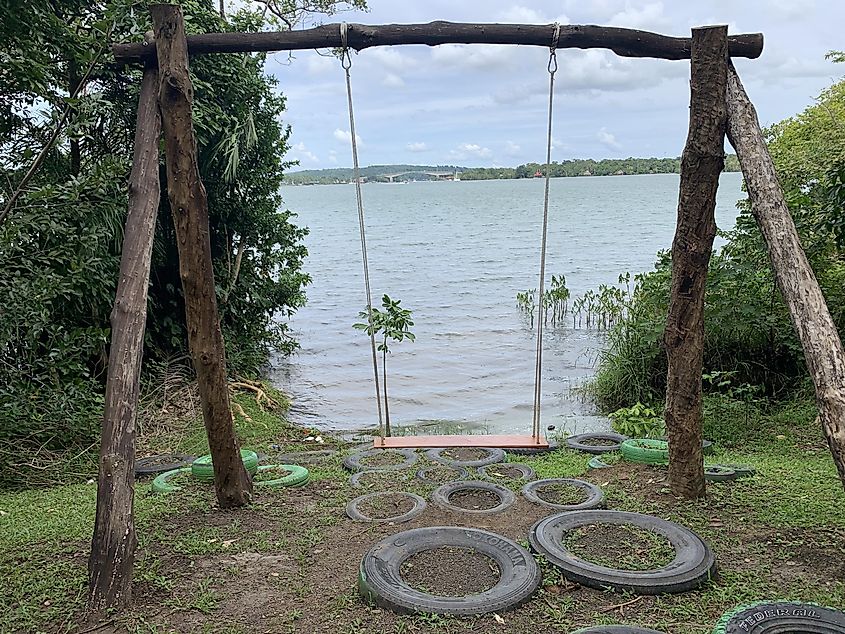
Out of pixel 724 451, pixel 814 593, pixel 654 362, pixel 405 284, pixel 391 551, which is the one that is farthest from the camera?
pixel 405 284

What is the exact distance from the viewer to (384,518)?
3.62 m

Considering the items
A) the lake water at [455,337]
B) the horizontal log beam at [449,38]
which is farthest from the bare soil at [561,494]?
the lake water at [455,337]

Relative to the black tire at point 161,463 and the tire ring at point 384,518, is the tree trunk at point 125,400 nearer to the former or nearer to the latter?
the tire ring at point 384,518

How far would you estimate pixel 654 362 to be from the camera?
703 centimetres

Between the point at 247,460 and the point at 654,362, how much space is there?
4.34 meters

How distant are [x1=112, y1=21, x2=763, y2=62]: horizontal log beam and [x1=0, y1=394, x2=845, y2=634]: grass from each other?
2.43 m

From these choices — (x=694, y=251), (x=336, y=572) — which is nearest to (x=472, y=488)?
(x=336, y=572)

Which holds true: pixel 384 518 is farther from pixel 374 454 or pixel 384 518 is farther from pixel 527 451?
pixel 527 451

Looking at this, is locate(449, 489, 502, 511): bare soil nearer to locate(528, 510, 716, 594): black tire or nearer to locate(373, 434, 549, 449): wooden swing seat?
locate(528, 510, 716, 594): black tire

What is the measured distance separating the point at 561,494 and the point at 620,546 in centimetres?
76

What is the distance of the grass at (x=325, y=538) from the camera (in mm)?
2646

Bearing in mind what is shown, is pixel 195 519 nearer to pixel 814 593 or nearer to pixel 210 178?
pixel 814 593

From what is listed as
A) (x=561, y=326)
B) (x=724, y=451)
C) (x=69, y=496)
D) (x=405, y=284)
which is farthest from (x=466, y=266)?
(x=69, y=496)

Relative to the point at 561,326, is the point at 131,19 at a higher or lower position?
higher
